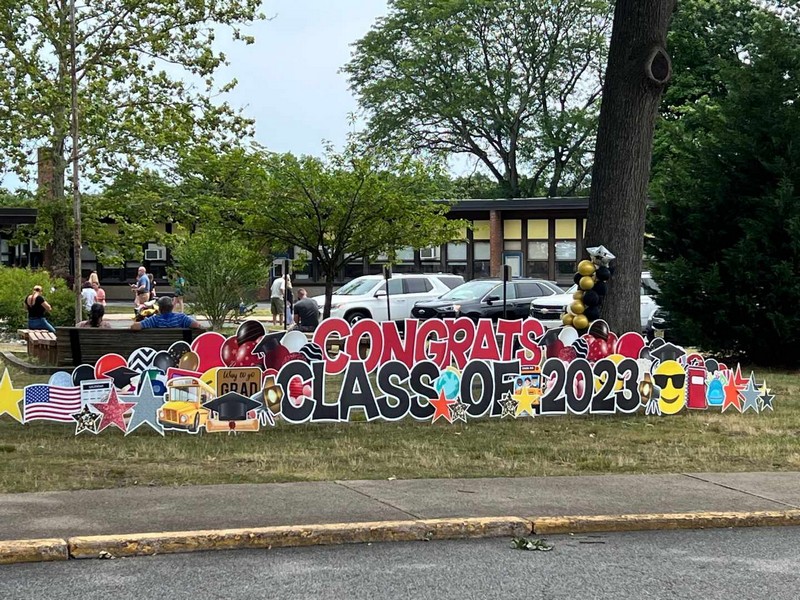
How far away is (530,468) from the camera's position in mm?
8664

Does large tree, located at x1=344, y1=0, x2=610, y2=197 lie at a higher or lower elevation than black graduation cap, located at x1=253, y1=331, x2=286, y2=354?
higher

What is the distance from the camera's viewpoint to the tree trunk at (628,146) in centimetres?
1322

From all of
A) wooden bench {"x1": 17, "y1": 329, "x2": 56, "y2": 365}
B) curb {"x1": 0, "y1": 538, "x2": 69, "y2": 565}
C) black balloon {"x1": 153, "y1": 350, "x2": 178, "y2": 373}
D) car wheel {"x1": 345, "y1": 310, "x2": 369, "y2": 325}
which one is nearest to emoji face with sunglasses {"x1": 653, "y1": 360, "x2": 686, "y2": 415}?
black balloon {"x1": 153, "y1": 350, "x2": 178, "y2": 373}

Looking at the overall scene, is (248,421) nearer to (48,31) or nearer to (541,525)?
(541,525)

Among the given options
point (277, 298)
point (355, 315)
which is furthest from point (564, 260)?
point (355, 315)

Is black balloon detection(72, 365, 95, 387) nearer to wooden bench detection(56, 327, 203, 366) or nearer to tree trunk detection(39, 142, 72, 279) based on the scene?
wooden bench detection(56, 327, 203, 366)

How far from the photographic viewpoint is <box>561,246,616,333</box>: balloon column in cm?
1270

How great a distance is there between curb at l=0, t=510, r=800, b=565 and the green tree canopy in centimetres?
1097

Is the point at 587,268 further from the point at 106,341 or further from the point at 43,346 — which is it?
the point at 43,346

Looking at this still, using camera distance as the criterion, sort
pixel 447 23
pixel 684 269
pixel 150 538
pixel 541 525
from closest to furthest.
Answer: pixel 150 538
pixel 541 525
pixel 684 269
pixel 447 23

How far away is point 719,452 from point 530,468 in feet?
7.10

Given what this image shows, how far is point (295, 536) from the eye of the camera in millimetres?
6258

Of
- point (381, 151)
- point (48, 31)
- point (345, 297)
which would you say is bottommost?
point (345, 297)

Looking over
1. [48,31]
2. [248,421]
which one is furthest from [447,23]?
[248,421]
